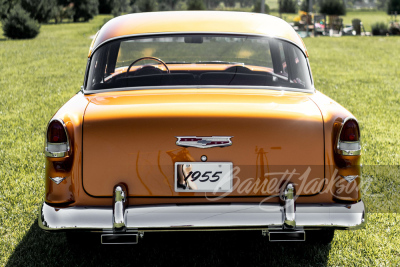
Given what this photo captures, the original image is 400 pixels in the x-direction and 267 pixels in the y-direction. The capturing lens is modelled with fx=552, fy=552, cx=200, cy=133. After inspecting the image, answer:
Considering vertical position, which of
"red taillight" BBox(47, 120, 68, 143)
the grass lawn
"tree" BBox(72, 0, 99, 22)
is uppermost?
"red taillight" BBox(47, 120, 68, 143)

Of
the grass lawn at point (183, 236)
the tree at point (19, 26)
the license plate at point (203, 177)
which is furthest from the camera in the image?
the tree at point (19, 26)

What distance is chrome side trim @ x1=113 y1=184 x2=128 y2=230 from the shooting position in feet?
10.6

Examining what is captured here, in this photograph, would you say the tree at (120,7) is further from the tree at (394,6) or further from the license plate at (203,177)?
the license plate at (203,177)

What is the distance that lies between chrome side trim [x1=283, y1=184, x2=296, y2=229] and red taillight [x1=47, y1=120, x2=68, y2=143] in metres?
1.40

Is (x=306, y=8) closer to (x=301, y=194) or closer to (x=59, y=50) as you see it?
(x=59, y=50)

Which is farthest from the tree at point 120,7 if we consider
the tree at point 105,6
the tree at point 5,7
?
the tree at point 5,7

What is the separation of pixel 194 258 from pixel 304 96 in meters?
1.41

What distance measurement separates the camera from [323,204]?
3451 millimetres

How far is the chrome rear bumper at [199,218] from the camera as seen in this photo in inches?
128

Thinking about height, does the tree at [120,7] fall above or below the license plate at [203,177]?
below

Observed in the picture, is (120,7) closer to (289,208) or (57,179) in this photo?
(57,179)

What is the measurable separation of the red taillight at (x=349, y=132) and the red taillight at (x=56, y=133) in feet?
5.67

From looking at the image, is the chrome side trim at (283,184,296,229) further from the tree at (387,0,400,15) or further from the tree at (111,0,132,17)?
the tree at (387,0,400,15)

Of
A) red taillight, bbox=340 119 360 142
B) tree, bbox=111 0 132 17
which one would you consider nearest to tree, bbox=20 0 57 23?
tree, bbox=111 0 132 17
